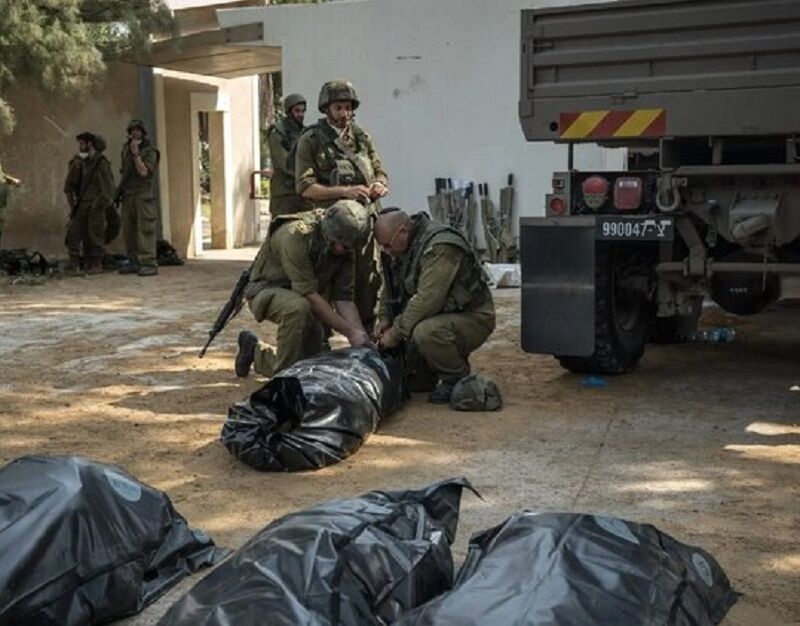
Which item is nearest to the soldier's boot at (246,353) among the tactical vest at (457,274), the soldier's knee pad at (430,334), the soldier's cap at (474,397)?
the tactical vest at (457,274)

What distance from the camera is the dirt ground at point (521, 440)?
3684 millimetres

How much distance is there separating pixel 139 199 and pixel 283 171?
4.10 metres

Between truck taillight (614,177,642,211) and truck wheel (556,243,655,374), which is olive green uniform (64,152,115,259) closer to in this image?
truck wheel (556,243,655,374)

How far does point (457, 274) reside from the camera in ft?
17.6

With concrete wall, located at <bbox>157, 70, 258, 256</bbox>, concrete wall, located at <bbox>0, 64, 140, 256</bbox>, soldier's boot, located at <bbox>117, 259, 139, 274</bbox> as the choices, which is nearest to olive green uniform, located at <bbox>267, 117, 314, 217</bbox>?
soldier's boot, located at <bbox>117, 259, 139, 274</bbox>

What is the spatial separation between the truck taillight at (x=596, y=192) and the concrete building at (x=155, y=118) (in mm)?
7847

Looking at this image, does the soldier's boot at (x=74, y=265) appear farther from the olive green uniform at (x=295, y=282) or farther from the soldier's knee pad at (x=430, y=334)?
the soldier's knee pad at (x=430, y=334)

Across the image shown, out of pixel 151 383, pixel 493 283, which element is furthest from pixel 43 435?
pixel 493 283

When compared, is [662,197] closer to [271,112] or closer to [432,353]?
[432,353]

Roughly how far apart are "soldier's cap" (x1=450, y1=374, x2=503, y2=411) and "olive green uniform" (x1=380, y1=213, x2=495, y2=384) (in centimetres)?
17

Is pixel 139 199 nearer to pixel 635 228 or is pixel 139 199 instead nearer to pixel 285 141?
pixel 285 141

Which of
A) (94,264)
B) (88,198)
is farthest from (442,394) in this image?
(94,264)

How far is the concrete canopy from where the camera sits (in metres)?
12.4

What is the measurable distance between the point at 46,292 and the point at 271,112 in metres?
22.7
